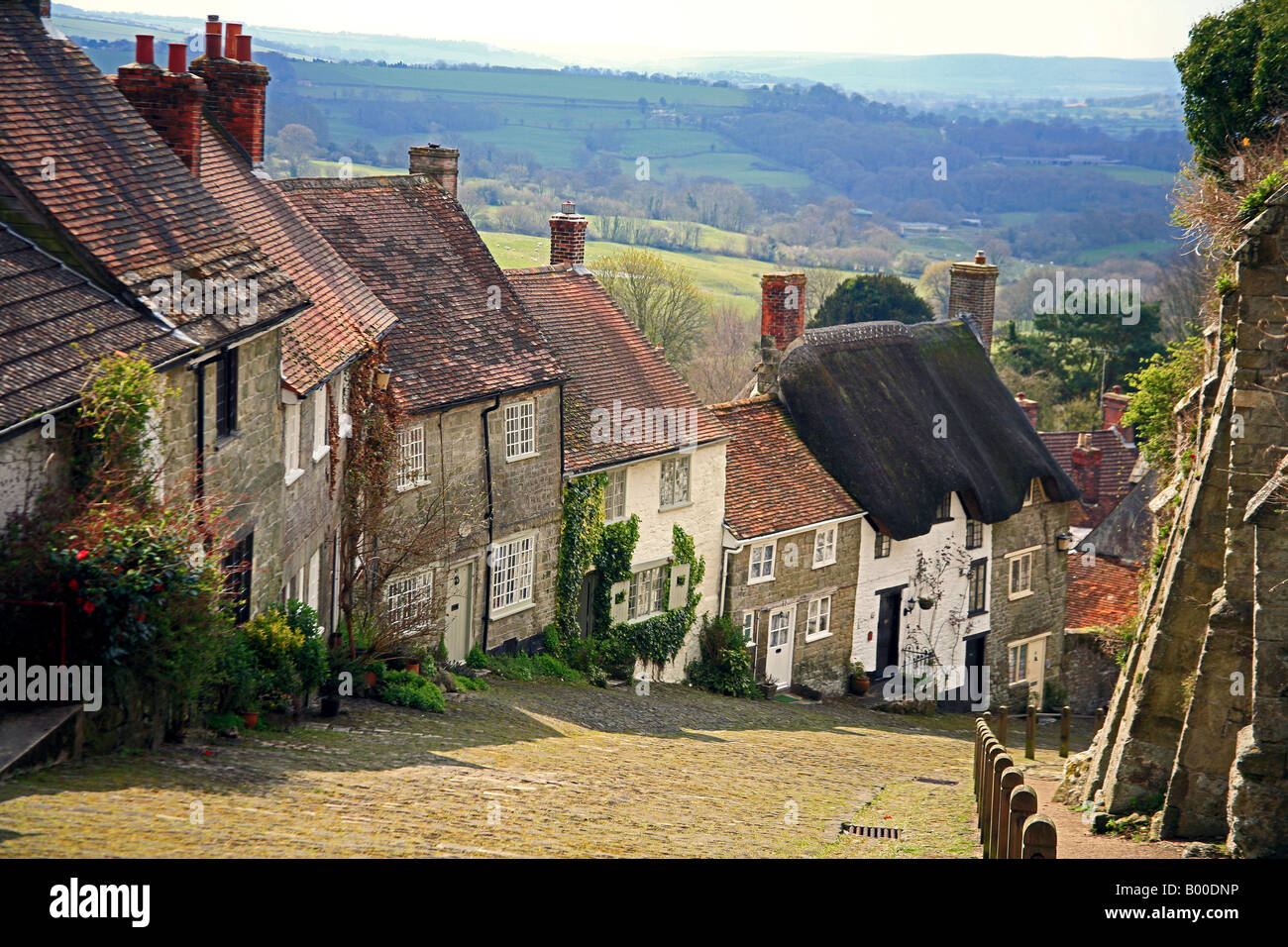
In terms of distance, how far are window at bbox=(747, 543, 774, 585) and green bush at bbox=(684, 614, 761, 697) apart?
1.14m

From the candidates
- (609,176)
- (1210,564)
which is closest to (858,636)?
(1210,564)

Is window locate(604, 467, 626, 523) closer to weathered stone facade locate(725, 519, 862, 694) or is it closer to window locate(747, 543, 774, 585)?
weathered stone facade locate(725, 519, 862, 694)

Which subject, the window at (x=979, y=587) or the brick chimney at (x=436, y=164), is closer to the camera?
the brick chimney at (x=436, y=164)

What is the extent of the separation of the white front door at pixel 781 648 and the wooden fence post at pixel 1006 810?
1858 centimetres

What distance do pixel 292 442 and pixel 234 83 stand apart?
22.0ft

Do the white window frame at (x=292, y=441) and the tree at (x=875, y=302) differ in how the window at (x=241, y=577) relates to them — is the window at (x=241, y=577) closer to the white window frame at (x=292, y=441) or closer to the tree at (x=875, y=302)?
the white window frame at (x=292, y=441)

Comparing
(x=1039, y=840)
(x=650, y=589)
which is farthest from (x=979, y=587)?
(x=1039, y=840)

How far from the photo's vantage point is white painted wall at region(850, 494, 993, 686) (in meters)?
32.0

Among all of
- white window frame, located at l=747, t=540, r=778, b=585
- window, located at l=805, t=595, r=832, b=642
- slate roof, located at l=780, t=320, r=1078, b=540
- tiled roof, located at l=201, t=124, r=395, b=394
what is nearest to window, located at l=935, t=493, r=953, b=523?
slate roof, located at l=780, t=320, r=1078, b=540

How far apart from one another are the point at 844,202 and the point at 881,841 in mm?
134520

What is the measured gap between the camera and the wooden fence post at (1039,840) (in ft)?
30.8

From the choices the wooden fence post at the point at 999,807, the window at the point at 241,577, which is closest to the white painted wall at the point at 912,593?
the window at the point at 241,577
